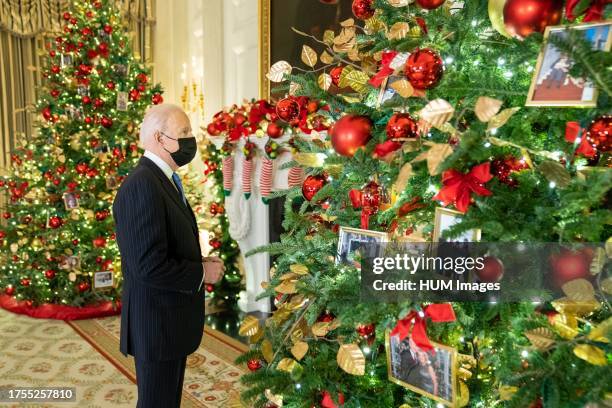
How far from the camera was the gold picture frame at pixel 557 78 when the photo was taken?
95cm

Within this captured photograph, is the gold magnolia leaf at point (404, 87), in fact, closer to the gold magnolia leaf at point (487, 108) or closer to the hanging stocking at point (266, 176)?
the gold magnolia leaf at point (487, 108)

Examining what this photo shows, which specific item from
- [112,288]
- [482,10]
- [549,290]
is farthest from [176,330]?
[112,288]

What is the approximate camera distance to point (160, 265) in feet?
5.58

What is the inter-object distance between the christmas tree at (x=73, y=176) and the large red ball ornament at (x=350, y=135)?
11.4 feet

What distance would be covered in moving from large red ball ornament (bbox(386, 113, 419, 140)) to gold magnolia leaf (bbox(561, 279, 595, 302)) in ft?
1.53

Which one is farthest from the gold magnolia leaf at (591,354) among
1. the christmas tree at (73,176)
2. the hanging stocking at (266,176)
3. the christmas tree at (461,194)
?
the christmas tree at (73,176)

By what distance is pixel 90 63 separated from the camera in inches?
171

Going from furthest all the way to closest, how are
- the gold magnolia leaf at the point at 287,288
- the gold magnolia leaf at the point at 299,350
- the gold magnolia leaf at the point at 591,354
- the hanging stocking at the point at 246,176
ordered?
the hanging stocking at the point at 246,176
the gold magnolia leaf at the point at 287,288
the gold magnolia leaf at the point at 299,350
the gold magnolia leaf at the point at 591,354

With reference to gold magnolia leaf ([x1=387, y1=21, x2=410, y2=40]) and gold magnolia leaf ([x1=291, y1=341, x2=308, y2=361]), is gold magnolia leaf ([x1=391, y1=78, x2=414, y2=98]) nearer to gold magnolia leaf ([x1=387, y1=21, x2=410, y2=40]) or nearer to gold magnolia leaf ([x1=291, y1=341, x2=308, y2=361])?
gold magnolia leaf ([x1=387, y1=21, x2=410, y2=40])

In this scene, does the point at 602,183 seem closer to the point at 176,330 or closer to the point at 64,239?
the point at 176,330

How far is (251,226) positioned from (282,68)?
9.42 feet

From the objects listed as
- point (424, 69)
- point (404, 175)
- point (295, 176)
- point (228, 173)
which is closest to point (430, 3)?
point (424, 69)

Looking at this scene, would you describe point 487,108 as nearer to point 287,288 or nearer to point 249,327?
point 287,288

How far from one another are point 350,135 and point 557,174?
484 millimetres
